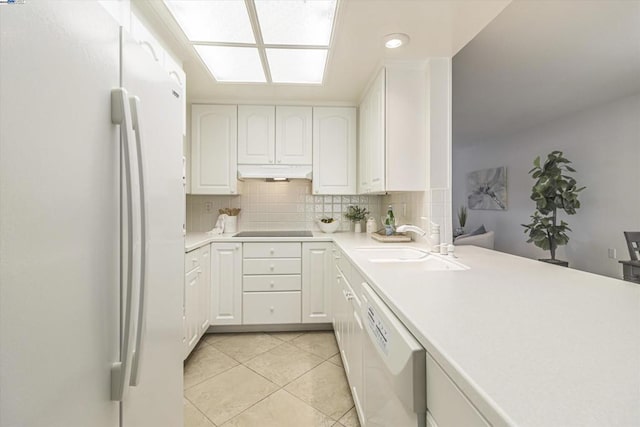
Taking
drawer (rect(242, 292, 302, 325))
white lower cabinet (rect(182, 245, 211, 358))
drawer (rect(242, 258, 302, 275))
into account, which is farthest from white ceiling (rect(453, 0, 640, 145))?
white lower cabinet (rect(182, 245, 211, 358))

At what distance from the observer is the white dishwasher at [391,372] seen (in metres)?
0.66

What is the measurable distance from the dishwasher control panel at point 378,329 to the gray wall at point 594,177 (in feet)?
14.5

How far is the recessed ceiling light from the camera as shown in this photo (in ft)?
5.93

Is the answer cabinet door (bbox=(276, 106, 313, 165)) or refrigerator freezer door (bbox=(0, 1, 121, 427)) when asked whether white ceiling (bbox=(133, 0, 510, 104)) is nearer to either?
cabinet door (bbox=(276, 106, 313, 165))

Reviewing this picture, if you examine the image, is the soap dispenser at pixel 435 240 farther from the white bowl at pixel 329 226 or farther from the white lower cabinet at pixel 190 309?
the white lower cabinet at pixel 190 309

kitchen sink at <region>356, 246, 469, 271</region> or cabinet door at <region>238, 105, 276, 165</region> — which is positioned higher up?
cabinet door at <region>238, 105, 276, 165</region>

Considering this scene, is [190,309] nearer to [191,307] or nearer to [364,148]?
[191,307]

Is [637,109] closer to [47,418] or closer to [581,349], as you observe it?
[581,349]

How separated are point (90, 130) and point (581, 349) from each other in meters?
1.12

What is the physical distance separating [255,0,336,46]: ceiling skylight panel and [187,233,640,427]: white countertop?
1438mm

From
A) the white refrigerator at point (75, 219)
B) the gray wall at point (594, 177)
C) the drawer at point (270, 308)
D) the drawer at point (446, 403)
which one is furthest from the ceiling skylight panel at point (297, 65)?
the gray wall at point (594, 177)

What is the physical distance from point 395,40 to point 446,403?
1971 mm

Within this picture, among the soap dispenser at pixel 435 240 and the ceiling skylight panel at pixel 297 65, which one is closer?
the soap dispenser at pixel 435 240

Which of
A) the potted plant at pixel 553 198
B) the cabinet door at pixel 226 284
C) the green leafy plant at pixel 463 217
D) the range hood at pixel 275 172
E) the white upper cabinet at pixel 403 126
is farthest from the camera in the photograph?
the green leafy plant at pixel 463 217
